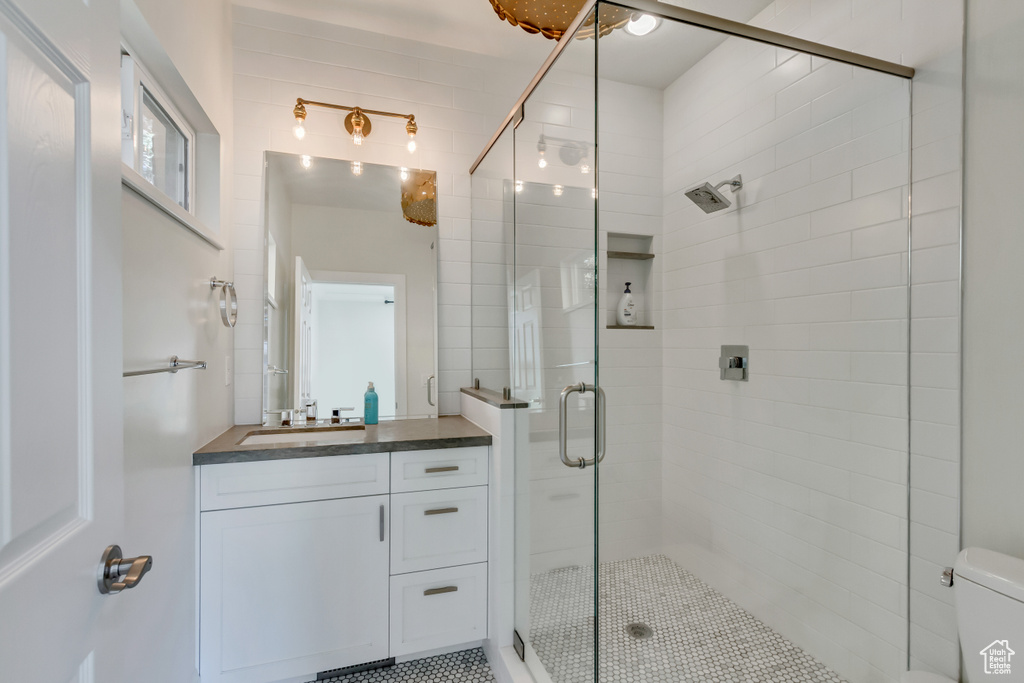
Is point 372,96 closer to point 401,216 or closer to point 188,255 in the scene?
point 401,216

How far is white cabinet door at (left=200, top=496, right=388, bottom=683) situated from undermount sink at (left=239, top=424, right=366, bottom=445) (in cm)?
26

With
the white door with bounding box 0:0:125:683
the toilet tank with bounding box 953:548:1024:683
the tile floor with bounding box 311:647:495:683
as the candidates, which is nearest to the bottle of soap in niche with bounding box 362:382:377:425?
the tile floor with bounding box 311:647:495:683

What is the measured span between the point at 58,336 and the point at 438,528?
59.2 inches

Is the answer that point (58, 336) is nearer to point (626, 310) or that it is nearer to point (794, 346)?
point (626, 310)

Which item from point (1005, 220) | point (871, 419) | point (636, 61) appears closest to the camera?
point (1005, 220)

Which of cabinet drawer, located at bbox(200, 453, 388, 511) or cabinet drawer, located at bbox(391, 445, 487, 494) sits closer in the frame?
cabinet drawer, located at bbox(200, 453, 388, 511)

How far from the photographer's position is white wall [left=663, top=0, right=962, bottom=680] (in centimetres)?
141

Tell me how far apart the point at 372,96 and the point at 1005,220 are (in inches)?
96.6

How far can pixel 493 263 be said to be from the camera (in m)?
2.22

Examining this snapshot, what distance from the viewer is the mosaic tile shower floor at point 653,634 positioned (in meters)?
1.47

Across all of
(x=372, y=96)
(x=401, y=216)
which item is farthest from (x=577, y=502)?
(x=372, y=96)

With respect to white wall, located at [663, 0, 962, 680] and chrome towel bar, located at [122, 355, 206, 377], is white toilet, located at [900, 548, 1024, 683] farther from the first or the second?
chrome towel bar, located at [122, 355, 206, 377]

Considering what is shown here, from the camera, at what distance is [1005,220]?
4.02 feet

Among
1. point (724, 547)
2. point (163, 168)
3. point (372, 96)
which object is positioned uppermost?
point (372, 96)
